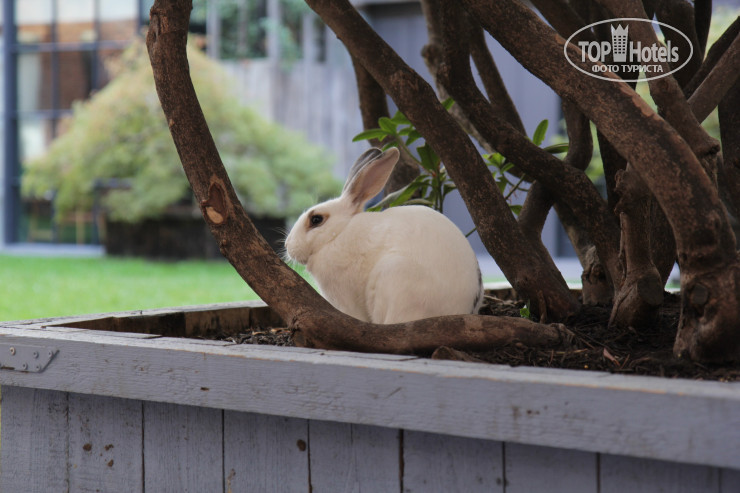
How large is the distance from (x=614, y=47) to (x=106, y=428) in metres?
1.41

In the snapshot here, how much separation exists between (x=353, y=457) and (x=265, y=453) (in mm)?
162

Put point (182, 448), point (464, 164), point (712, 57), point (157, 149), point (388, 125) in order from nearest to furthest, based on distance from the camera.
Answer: point (182, 448), point (464, 164), point (712, 57), point (388, 125), point (157, 149)

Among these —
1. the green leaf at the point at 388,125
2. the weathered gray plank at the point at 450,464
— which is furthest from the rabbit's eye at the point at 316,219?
the weathered gray plank at the point at 450,464

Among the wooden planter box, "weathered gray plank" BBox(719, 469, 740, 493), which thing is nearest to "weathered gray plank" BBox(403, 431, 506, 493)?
the wooden planter box

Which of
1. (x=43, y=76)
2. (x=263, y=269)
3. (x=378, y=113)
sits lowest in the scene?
(x=263, y=269)

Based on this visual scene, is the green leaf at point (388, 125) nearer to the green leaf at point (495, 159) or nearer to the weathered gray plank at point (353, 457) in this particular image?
the green leaf at point (495, 159)

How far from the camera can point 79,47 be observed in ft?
43.3

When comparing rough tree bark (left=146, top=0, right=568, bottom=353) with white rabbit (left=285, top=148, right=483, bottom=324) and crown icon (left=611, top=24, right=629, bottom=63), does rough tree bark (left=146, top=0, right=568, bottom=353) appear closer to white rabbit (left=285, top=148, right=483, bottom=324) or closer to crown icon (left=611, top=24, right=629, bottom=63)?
white rabbit (left=285, top=148, right=483, bottom=324)

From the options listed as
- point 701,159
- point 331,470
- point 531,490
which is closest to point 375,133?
point 701,159

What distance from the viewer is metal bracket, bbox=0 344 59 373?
1454 mm

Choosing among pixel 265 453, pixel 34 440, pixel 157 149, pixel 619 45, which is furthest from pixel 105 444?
pixel 157 149

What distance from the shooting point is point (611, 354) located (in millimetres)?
1409

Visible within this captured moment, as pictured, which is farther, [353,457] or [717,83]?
[717,83]

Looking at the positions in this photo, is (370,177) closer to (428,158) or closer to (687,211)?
(428,158)
